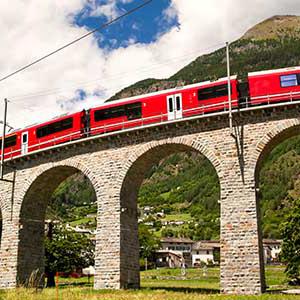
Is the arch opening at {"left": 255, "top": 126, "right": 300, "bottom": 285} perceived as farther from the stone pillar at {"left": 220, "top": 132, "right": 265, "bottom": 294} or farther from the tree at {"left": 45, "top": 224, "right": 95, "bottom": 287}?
the stone pillar at {"left": 220, "top": 132, "right": 265, "bottom": 294}

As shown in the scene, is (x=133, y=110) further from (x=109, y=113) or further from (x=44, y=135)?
(x=44, y=135)

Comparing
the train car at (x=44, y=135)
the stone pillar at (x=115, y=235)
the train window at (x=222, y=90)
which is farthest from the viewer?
the train car at (x=44, y=135)

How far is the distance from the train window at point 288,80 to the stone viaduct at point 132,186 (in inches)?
56.2

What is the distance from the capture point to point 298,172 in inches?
6196

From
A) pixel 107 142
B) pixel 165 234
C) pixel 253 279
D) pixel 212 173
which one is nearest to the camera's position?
pixel 253 279

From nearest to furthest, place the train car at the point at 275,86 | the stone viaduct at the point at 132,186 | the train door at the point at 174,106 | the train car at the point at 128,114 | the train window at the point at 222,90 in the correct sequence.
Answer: the stone viaduct at the point at 132,186 → the train car at the point at 275,86 → the train window at the point at 222,90 → the train car at the point at 128,114 → the train door at the point at 174,106

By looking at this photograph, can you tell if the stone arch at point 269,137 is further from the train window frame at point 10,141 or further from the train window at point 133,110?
the train window frame at point 10,141

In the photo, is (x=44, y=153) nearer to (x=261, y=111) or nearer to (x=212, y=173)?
(x=261, y=111)

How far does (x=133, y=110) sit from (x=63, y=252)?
18896mm

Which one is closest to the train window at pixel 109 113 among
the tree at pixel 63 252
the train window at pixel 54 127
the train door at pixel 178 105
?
the train window at pixel 54 127

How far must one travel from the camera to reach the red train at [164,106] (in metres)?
27.9

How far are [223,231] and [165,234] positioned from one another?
357 ft

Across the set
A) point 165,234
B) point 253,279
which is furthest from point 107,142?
point 165,234

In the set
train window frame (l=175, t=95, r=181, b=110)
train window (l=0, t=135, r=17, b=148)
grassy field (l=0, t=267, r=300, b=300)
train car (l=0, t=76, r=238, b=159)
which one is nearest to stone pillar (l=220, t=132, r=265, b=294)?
grassy field (l=0, t=267, r=300, b=300)
